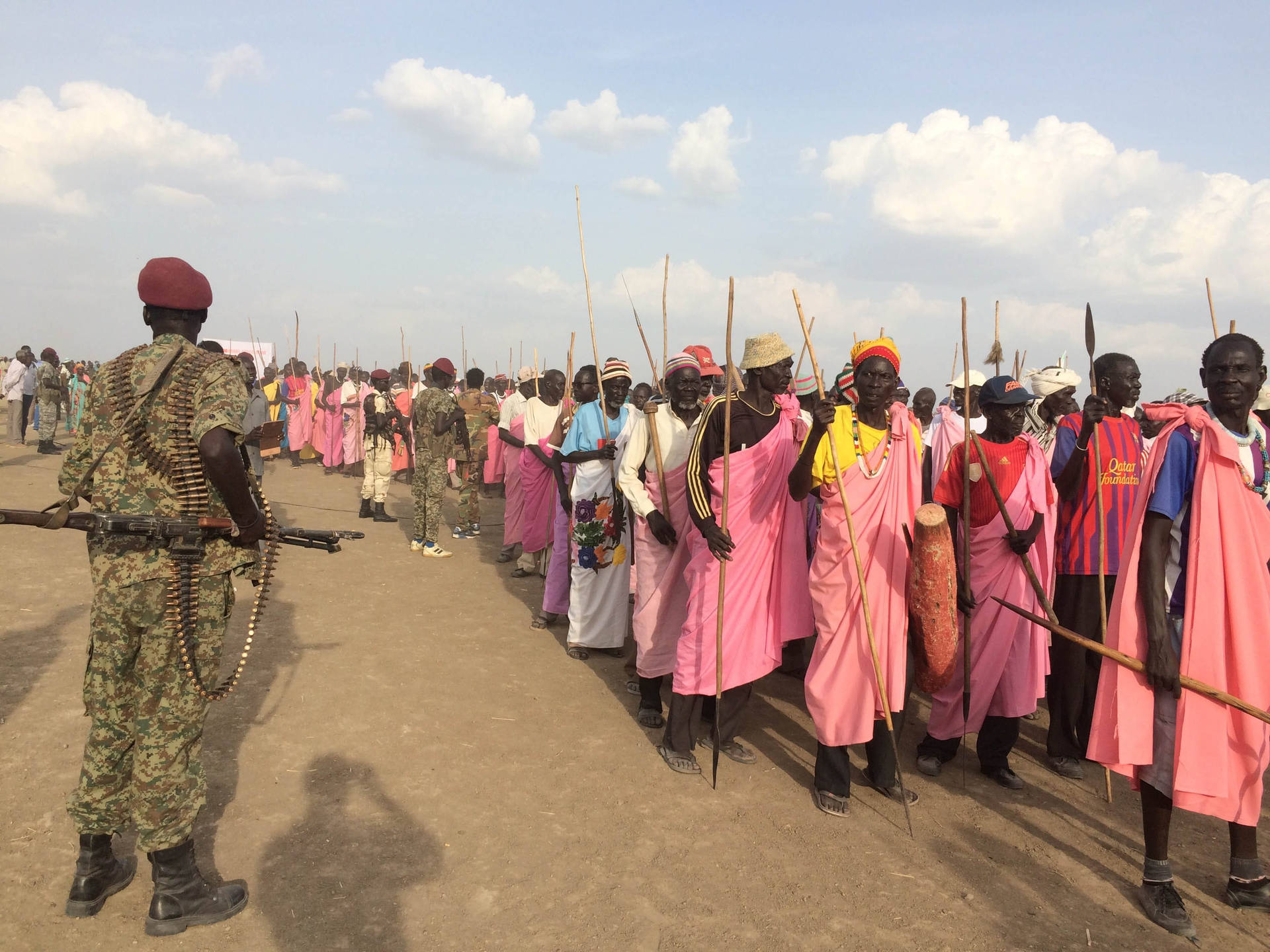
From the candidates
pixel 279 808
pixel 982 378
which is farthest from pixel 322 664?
pixel 982 378

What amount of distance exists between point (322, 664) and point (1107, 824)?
468 cm

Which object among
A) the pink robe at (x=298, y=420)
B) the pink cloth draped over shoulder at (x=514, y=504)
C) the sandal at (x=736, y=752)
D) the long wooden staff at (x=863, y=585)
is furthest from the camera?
the pink robe at (x=298, y=420)

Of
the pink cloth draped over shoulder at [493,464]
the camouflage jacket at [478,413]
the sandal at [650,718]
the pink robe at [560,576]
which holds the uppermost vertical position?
the camouflage jacket at [478,413]

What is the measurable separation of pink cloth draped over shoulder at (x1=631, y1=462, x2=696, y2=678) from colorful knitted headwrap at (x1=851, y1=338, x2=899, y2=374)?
4.44 feet

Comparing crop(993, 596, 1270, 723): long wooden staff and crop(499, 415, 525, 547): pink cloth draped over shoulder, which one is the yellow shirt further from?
crop(499, 415, 525, 547): pink cloth draped over shoulder

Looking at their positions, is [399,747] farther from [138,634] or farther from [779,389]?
[779,389]

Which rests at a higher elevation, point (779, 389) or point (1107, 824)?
point (779, 389)

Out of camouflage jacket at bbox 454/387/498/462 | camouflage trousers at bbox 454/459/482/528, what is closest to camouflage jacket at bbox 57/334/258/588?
camouflage trousers at bbox 454/459/482/528

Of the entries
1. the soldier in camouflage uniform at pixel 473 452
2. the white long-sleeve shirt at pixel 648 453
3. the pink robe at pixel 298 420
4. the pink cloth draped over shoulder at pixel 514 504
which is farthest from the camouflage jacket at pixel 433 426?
the pink robe at pixel 298 420

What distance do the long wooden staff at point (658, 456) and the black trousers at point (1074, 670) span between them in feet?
7.33

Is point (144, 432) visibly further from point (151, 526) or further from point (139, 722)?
point (139, 722)

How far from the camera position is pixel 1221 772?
10.0 ft

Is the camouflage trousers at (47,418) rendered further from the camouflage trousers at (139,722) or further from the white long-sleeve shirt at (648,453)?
the camouflage trousers at (139,722)

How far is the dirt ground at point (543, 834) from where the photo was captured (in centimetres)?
305
